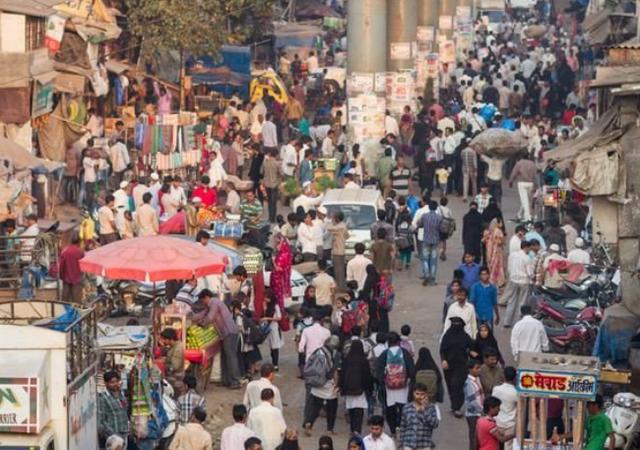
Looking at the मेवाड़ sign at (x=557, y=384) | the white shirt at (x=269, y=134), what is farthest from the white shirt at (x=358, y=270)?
the white shirt at (x=269, y=134)

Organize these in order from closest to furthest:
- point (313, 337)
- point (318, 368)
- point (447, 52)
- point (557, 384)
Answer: point (557, 384) → point (318, 368) → point (313, 337) → point (447, 52)

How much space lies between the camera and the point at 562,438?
17703mm

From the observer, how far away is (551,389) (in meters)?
17.3

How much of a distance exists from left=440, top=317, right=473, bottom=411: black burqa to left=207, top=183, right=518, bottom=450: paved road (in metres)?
0.34

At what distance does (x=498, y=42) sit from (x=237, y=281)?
46901 millimetres

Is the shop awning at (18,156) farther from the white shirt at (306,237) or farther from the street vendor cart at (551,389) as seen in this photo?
the street vendor cart at (551,389)

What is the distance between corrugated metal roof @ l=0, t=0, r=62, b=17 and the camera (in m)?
30.4

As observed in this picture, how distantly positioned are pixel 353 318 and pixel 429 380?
2.53m

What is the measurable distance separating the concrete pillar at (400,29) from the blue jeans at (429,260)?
20.1 meters

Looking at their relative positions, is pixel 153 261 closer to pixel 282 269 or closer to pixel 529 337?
pixel 282 269

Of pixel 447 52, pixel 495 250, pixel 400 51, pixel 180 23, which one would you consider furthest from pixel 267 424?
pixel 447 52

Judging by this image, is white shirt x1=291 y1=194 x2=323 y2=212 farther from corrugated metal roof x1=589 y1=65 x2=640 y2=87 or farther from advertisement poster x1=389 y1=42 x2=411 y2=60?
advertisement poster x1=389 y1=42 x2=411 y2=60

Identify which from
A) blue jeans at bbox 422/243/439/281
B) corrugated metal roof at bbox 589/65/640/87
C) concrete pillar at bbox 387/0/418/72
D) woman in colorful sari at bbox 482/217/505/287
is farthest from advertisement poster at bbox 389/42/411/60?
corrugated metal roof at bbox 589/65/640/87

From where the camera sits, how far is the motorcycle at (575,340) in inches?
870
